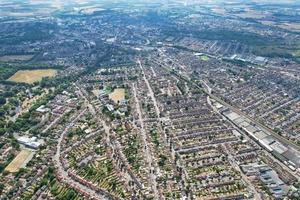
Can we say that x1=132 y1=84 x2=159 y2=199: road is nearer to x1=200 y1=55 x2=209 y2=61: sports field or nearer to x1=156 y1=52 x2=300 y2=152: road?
x1=156 y1=52 x2=300 y2=152: road

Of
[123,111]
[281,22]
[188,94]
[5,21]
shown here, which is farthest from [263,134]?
[5,21]

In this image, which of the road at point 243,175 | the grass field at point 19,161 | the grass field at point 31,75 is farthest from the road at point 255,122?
the grass field at point 19,161

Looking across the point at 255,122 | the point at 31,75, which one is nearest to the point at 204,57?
the point at 255,122

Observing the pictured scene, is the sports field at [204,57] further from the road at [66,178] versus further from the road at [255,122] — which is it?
the road at [66,178]

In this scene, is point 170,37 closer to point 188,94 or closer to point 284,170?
point 188,94

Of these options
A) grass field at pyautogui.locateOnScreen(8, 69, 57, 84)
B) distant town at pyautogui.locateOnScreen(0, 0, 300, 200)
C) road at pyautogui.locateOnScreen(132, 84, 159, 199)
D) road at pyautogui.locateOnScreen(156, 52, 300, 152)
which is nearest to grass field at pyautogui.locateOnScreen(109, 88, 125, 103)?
distant town at pyautogui.locateOnScreen(0, 0, 300, 200)

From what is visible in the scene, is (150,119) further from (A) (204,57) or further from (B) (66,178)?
(A) (204,57)

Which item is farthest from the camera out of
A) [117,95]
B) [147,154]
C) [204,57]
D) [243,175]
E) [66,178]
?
[204,57]

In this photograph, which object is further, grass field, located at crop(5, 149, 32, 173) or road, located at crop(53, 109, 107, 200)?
grass field, located at crop(5, 149, 32, 173)
